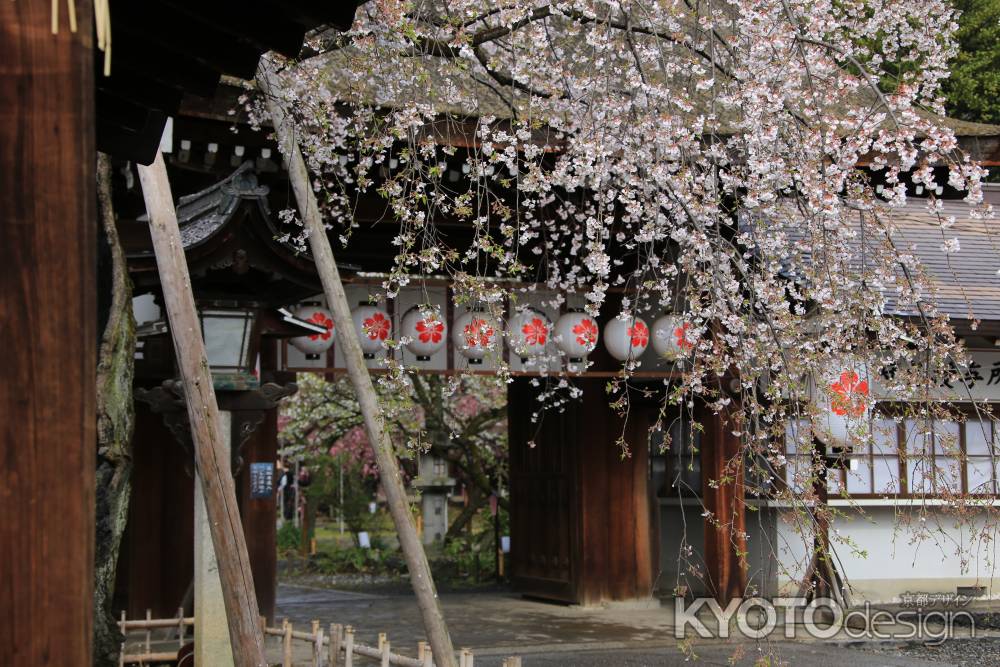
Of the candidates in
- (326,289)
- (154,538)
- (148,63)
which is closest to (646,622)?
(154,538)

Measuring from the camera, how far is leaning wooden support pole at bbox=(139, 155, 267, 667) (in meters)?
5.35

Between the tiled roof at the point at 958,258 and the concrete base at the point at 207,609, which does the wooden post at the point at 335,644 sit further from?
the tiled roof at the point at 958,258

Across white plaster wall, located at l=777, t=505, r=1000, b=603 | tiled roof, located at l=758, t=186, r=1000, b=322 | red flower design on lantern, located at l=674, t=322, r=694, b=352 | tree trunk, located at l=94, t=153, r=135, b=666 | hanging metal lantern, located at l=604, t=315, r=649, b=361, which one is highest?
tiled roof, located at l=758, t=186, r=1000, b=322

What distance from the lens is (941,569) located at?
12.9 meters

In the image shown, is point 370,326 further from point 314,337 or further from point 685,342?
point 685,342

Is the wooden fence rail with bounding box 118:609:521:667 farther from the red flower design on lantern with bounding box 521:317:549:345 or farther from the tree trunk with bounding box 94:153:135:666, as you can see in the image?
the red flower design on lantern with bounding box 521:317:549:345

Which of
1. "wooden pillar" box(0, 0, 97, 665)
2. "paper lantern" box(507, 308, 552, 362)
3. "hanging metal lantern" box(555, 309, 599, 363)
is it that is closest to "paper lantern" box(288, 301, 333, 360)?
"paper lantern" box(507, 308, 552, 362)

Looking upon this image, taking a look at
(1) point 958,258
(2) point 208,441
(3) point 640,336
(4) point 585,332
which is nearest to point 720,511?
(3) point 640,336

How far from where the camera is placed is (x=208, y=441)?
5.54 m

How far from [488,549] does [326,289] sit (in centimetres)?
1285

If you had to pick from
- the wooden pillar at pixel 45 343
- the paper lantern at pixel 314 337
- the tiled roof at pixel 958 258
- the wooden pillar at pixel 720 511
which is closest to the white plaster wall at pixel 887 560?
the wooden pillar at pixel 720 511

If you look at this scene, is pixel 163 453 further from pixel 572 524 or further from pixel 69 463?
pixel 69 463

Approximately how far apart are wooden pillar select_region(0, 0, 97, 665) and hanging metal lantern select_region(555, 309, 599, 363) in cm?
913

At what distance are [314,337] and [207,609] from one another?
3.84 m
